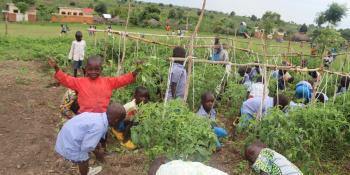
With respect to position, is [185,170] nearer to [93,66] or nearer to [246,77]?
[93,66]

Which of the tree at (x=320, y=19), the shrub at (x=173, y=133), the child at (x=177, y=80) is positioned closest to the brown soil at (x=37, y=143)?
the shrub at (x=173, y=133)

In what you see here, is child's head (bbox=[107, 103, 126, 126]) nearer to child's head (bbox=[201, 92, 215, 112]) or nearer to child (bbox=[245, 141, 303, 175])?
child (bbox=[245, 141, 303, 175])

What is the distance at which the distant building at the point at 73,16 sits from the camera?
38925mm

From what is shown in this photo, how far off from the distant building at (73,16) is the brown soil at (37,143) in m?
32.9

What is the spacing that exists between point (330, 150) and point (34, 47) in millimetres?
10123

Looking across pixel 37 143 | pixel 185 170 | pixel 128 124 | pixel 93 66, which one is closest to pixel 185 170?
pixel 185 170

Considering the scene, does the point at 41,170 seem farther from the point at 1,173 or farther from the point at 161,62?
the point at 161,62

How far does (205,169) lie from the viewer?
2.35 meters

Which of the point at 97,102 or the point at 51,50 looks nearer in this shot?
the point at 97,102

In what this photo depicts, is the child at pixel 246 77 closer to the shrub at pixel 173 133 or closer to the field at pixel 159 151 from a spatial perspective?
the field at pixel 159 151

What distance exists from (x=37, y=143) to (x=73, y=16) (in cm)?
3851

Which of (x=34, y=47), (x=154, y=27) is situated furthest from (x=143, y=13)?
(x=34, y=47)

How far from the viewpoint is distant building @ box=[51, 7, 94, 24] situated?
128 ft

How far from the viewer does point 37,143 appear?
4.95 meters
